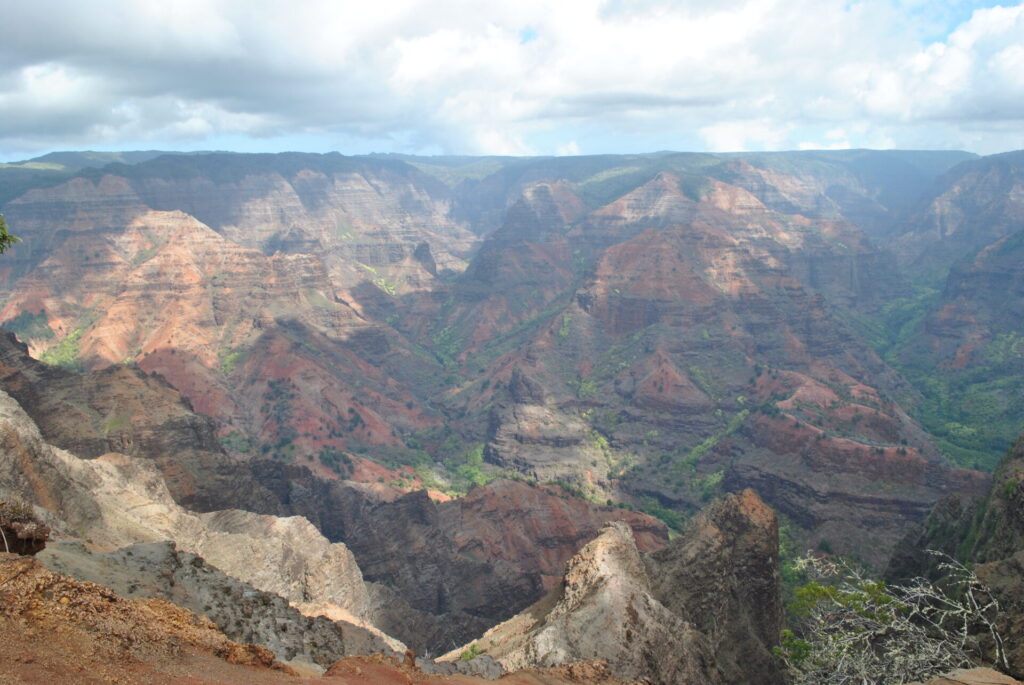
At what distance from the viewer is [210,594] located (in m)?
28.8

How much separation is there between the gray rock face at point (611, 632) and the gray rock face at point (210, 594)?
7159mm

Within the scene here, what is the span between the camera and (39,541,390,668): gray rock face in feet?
84.0

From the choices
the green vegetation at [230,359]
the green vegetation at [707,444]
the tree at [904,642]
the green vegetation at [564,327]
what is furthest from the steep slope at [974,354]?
the green vegetation at [230,359]

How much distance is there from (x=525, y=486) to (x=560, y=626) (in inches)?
1812

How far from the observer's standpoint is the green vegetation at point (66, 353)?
13000 centimetres

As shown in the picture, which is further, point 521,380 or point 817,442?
point 521,380

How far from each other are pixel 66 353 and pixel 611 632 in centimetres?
13538

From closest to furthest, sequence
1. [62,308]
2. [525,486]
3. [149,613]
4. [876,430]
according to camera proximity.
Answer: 1. [149,613]
2. [525,486]
3. [876,430]
4. [62,308]

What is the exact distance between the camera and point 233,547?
4925cm

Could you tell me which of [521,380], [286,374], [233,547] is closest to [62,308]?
[286,374]

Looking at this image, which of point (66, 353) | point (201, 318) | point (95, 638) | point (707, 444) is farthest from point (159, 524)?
point (66, 353)

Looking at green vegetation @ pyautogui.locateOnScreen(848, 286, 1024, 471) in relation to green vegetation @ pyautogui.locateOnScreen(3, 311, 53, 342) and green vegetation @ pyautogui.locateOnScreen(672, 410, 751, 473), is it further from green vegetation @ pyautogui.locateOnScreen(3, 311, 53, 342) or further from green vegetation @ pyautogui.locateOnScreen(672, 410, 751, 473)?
green vegetation @ pyautogui.locateOnScreen(3, 311, 53, 342)

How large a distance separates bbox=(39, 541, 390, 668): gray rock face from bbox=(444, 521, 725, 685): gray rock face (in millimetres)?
7159

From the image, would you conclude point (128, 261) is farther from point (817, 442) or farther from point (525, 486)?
point (817, 442)
